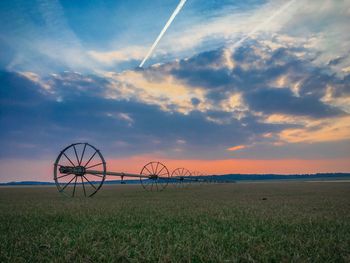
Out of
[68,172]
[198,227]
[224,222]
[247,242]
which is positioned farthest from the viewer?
[68,172]

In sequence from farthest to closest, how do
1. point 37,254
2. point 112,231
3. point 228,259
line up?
point 112,231 → point 37,254 → point 228,259

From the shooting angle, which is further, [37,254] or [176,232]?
[176,232]

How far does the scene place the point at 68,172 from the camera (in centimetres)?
2912

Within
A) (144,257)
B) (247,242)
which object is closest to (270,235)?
(247,242)

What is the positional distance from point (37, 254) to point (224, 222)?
6.24m

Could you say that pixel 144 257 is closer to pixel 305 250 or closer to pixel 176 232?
pixel 176 232

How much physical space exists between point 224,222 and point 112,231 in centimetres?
396

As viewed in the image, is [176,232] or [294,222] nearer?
[176,232]

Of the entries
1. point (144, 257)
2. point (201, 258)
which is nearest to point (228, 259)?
point (201, 258)

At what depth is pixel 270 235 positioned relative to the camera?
799 centimetres

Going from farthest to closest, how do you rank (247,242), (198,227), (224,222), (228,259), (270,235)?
(224,222)
(198,227)
(270,235)
(247,242)
(228,259)

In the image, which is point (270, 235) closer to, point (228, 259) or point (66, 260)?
point (228, 259)

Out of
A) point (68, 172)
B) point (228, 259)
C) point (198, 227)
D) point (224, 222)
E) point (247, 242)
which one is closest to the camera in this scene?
point (228, 259)

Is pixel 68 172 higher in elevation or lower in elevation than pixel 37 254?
higher
